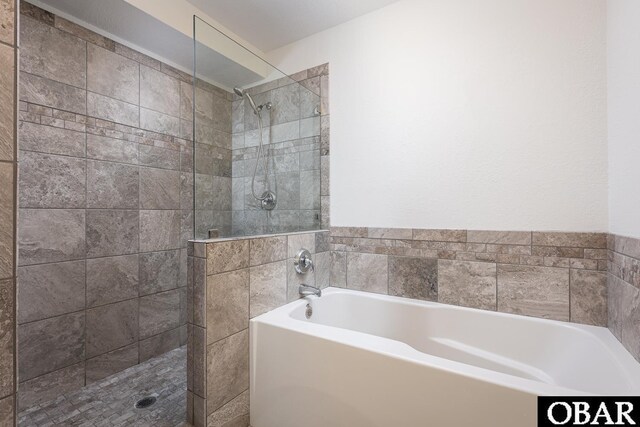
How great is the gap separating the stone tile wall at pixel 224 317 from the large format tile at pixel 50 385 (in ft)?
3.01

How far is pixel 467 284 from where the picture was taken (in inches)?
68.8

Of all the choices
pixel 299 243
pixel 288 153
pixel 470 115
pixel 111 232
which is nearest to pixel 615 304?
pixel 470 115

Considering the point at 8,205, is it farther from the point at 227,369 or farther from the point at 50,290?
the point at 50,290

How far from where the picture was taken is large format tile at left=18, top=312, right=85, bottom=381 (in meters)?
1.58

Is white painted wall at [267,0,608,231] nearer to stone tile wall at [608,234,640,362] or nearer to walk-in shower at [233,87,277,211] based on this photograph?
stone tile wall at [608,234,640,362]

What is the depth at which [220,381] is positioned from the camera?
1.41m

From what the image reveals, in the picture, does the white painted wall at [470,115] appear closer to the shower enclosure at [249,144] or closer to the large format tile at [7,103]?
the shower enclosure at [249,144]

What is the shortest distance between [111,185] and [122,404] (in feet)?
4.38

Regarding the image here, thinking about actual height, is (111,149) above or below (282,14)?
below

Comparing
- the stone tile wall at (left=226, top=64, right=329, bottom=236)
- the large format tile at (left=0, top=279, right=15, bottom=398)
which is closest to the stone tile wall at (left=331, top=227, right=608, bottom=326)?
the stone tile wall at (left=226, top=64, right=329, bottom=236)

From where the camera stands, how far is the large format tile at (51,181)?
62.4 inches

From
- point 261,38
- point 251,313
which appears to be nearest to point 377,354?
point 251,313

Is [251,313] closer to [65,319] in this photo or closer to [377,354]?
[377,354]

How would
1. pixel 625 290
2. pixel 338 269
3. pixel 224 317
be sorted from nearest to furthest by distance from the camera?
1. pixel 625 290
2. pixel 224 317
3. pixel 338 269
